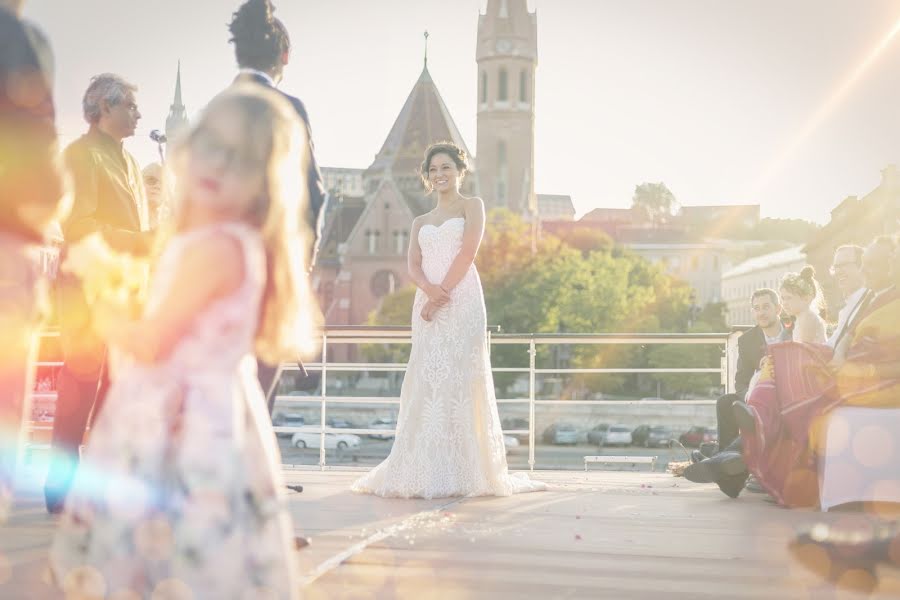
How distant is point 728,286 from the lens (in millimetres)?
116938

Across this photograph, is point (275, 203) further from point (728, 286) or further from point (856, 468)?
point (728, 286)

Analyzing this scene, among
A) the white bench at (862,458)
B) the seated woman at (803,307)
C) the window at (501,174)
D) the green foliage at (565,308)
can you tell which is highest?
the window at (501,174)

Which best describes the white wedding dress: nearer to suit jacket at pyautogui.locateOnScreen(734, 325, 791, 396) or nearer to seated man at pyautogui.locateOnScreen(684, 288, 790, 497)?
seated man at pyautogui.locateOnScreen(684, 288, 790, 497)

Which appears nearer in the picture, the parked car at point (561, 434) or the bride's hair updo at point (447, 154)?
the bride's hair updo at point (447, 154)

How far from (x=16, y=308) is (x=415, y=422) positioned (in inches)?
165

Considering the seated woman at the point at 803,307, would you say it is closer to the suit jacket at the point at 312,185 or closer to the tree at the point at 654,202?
the suit jacket at the point at 312,185

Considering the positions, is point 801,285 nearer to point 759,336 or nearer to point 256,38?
point 759,336

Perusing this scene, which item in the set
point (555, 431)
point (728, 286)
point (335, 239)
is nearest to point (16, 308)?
point (555, 431)

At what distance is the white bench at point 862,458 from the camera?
6.04 metres

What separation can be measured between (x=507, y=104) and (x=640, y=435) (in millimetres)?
47586

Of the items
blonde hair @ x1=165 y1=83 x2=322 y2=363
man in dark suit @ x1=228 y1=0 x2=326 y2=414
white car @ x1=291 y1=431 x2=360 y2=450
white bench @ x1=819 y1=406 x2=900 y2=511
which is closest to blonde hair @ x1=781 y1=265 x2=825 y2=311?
white bench @ x1=819 y1=406 x2=900 y2=511

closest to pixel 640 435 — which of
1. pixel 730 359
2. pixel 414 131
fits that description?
pixel 414 131

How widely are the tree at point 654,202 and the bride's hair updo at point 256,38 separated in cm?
12353

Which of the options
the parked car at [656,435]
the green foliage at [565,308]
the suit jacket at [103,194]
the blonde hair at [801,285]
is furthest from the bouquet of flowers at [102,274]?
the green foliage at [565,308]
